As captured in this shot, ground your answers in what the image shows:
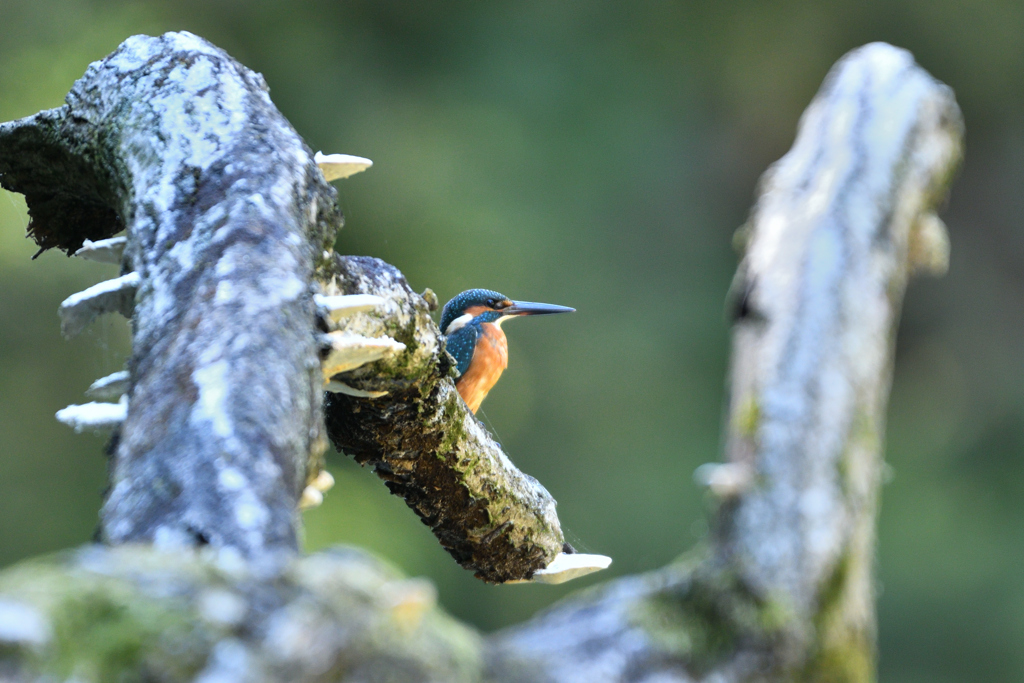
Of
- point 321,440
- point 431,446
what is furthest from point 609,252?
point 321,440

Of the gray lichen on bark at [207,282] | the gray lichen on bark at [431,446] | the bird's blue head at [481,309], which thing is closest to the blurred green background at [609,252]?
the bird's blue head at [481,309]

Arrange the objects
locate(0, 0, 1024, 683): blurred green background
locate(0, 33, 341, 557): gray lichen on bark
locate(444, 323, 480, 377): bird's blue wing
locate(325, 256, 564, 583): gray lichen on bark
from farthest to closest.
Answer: locate(0, 0, 1024, 683): blurred green background
locate(444, 323, 480, 377): bird's blue wing
locate(325, 256, 564, 583): gray lichen on bark
locate(0, 33, 341, 557): gray lichen on bark

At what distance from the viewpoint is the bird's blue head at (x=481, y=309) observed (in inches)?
109

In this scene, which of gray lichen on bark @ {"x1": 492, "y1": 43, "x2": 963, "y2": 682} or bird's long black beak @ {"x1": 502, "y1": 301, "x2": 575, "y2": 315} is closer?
gray lichen on bark @ {"x1": 492, "y1": 43, "x2": 963, "y2": 682}

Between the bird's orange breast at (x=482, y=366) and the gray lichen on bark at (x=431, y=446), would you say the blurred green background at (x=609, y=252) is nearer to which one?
the bird's orange breast at (x=482, y=366)

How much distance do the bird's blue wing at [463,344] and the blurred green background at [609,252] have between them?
378 centimetres

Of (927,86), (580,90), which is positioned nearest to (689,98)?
(580,90)

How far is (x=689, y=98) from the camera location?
8609mm

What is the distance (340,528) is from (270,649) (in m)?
6.07

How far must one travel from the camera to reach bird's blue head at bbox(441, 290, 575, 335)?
277 cm

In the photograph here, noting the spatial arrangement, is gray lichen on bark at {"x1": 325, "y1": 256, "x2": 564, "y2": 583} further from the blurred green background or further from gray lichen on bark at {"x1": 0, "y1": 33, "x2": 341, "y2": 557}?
the blurred green background

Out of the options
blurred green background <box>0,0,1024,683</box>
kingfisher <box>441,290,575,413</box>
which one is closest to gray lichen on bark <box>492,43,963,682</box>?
kingfisher <box>441,290,575,413</box>

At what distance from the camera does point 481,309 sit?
9.21 feet

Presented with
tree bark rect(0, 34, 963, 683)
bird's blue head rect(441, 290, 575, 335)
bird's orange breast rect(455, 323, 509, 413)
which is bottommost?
tree bark rect(0, 34, 963, 683)
